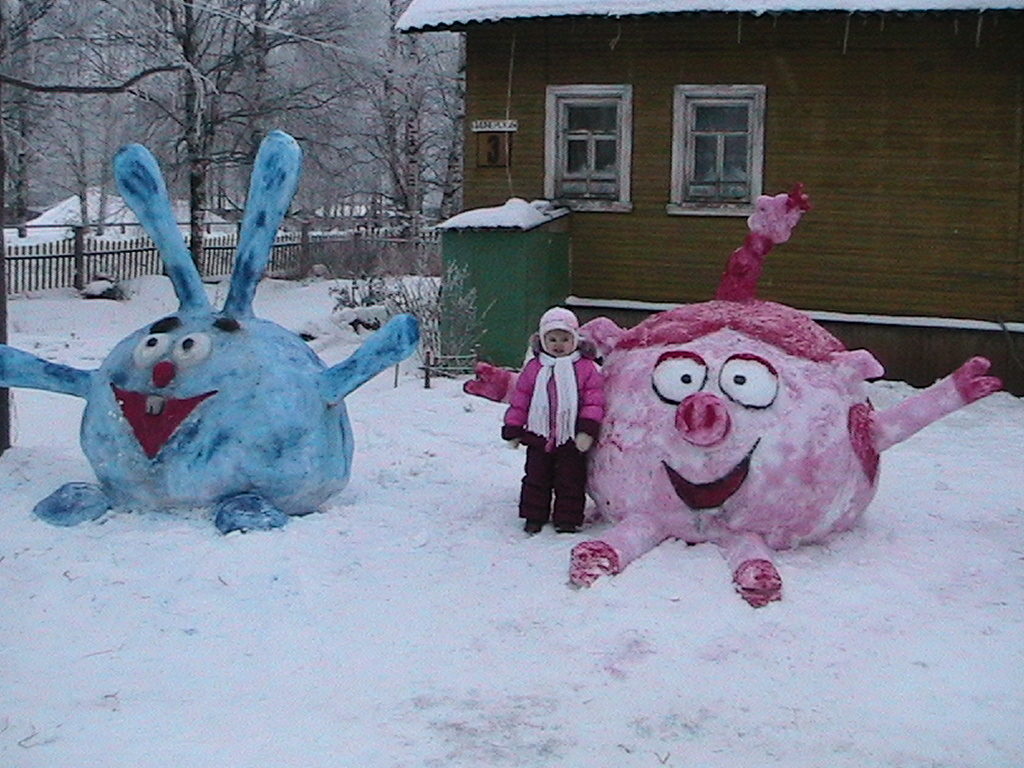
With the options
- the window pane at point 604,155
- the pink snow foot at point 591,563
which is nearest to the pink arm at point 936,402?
the pink snow foot at point 591,563

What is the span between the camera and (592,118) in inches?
552

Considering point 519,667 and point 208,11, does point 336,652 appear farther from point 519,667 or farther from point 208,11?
point 208,11

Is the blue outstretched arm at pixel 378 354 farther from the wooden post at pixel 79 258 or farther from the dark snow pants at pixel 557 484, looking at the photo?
→ the wooden post at pixel 79 258

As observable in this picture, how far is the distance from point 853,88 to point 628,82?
2.32 meters

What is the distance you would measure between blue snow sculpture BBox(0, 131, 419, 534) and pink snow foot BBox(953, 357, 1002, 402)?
2.69 m

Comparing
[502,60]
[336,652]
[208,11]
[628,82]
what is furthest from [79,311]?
[336,652]

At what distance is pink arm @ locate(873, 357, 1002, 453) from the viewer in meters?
6.05

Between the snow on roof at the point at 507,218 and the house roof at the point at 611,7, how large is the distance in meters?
1.96

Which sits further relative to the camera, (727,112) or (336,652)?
(727,112)

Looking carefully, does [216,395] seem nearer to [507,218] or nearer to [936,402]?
[936,402]

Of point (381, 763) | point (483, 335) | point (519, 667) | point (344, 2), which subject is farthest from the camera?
point (344, 2)

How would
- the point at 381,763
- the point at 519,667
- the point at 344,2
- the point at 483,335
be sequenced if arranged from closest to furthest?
the point at 381,763 → the point at 519,667 → the point at 483,335 → the point at 344,2

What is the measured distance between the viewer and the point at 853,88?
42.8 feet

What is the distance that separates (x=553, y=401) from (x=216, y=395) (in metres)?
1.68
